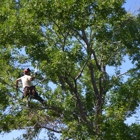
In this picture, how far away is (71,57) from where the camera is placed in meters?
12.1

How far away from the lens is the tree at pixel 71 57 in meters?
11.5

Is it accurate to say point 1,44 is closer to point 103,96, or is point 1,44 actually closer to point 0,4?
point 0,4

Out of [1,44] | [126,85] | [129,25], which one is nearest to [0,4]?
[1,44]

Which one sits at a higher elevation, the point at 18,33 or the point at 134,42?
the point at 134,42

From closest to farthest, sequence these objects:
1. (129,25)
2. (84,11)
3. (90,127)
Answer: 1. (84,11)
2. (90,127)
3. (129,25)

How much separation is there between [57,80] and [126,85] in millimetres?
2760

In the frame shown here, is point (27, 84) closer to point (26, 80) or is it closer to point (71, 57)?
point (26, 80)

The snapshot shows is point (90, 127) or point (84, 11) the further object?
point (90, 127)

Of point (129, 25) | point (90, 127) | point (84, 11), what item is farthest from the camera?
point (129, 25)

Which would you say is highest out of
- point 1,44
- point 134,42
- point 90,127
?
point 134,42

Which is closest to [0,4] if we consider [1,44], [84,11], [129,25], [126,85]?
[1,44]

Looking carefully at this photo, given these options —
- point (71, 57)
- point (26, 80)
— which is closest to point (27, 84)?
point (26, 80)

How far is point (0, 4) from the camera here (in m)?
13.1

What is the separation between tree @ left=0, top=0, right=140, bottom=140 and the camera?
37.7ft
